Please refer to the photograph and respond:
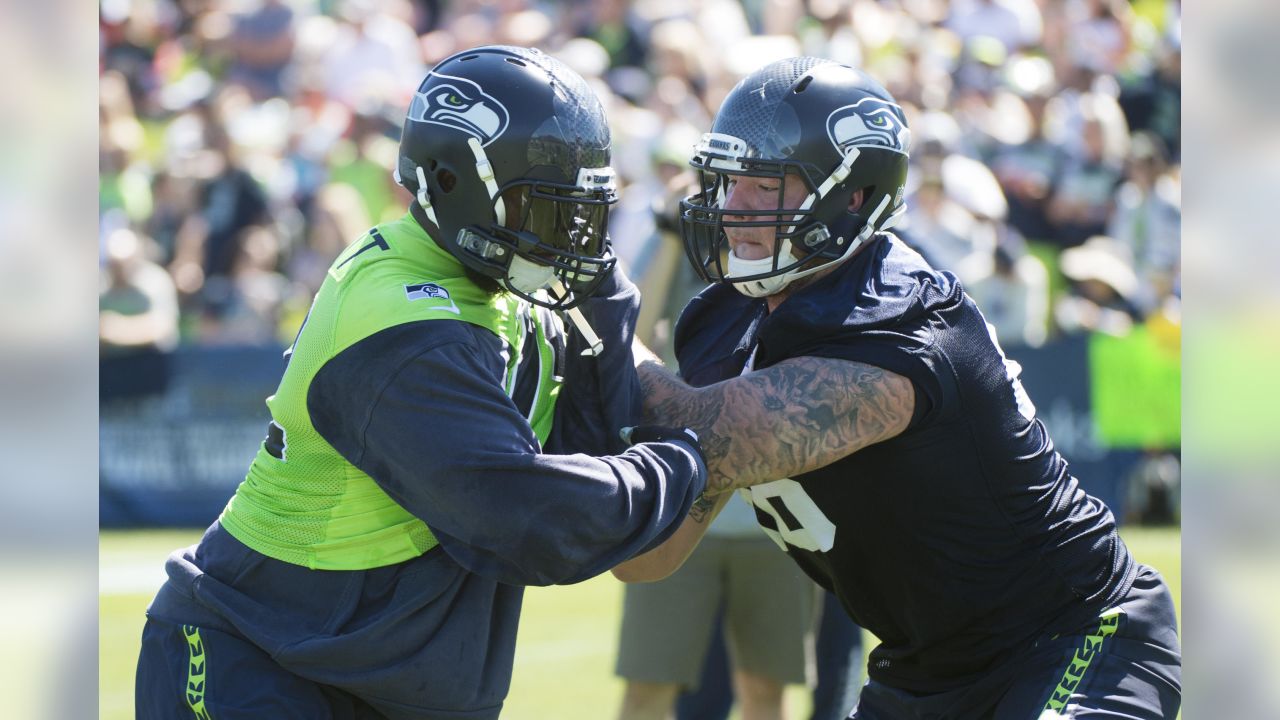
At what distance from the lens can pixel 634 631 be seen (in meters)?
4.80

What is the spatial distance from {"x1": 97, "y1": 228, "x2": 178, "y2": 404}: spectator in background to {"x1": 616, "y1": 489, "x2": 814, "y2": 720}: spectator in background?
6015mm

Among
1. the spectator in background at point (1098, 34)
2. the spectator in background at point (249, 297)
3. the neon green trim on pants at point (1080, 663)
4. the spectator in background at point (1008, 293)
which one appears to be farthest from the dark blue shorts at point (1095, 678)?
the spectator in background at point (1098, 34)

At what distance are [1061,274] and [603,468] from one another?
333 inches

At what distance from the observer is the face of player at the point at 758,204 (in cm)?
294

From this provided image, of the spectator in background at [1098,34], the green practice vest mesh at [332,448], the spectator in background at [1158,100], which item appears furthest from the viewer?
the spectator in background at [1098,34]

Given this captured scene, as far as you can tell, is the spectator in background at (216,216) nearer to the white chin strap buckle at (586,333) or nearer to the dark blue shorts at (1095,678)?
the white chin strap buckle at (586,333)

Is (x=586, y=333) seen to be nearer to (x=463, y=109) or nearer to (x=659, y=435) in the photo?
(x=659, y=435)

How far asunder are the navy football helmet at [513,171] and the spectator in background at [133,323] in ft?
25.5

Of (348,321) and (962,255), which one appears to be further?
(962,255)

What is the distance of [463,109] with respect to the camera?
2.55m
